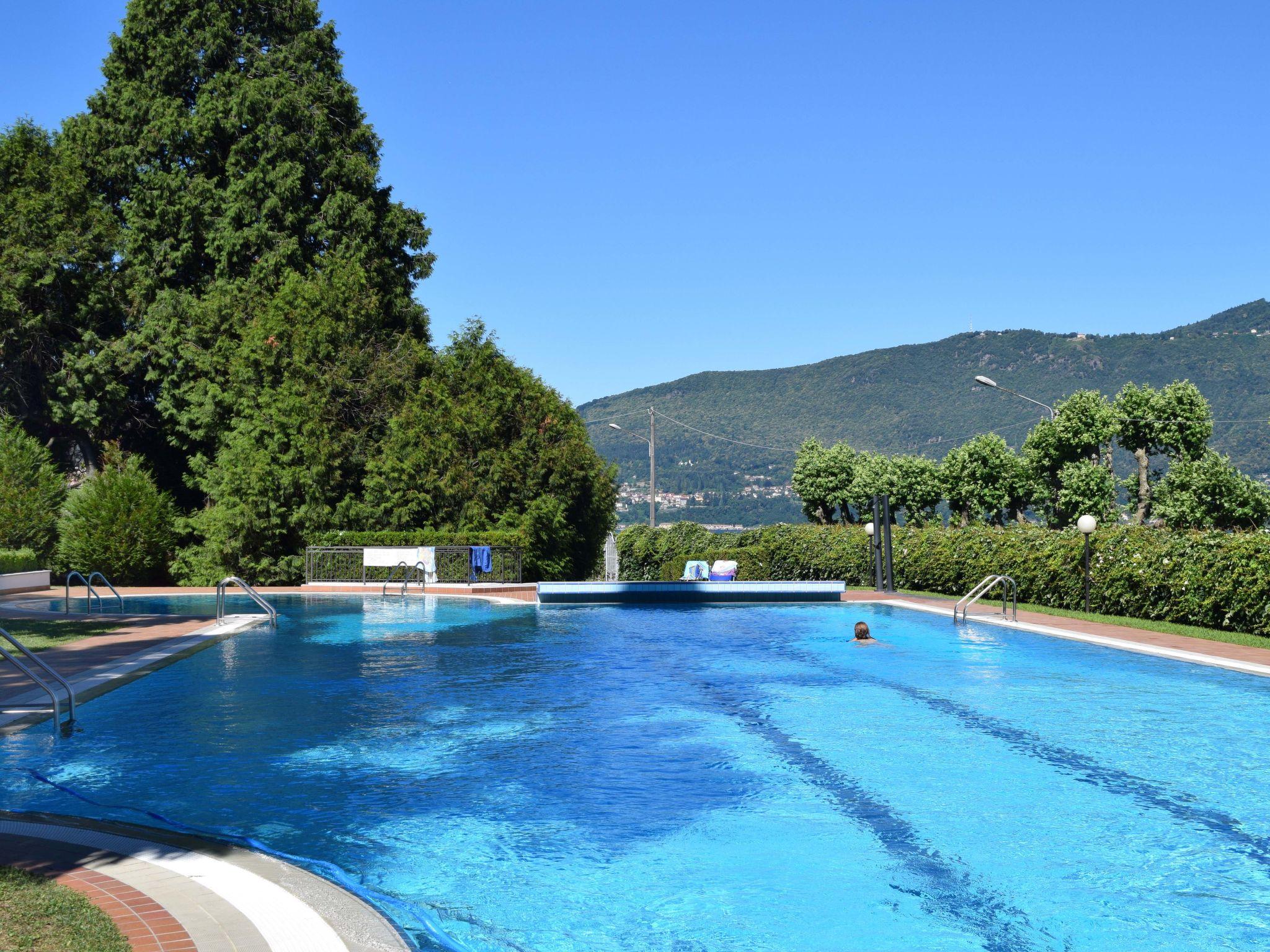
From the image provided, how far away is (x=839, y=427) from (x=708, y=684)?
101m

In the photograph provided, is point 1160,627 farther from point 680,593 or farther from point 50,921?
point 50,921

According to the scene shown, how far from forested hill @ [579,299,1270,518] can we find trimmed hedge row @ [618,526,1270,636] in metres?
69.6

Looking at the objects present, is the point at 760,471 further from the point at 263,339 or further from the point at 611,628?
the point at 611,628

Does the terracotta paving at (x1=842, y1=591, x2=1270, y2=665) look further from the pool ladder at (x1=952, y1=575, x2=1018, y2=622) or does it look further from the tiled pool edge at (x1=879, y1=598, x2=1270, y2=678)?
the pool ladder at (x1=952, y1=575, x2=1018, y2=622)

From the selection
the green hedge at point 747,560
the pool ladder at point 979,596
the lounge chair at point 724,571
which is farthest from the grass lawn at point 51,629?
the green hedge at point 747,560

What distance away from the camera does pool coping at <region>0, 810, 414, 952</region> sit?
5.39 m

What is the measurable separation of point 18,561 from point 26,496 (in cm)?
492

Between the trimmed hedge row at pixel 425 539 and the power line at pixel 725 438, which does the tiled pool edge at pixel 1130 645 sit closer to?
the trimmed hedge row at pixel 425 539

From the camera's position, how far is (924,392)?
119 meters

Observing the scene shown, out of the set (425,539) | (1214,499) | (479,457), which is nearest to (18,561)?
(425,539)

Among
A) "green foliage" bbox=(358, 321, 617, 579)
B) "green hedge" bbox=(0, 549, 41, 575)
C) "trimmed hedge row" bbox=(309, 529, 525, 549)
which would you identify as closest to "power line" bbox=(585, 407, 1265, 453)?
"green foliage" bbox=(358, 321, 617, 579)

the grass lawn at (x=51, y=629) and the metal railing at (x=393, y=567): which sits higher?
the metal railing at (x=393, y=567)

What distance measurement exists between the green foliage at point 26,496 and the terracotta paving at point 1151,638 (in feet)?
89.8

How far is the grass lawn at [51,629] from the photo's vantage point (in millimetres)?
17078
